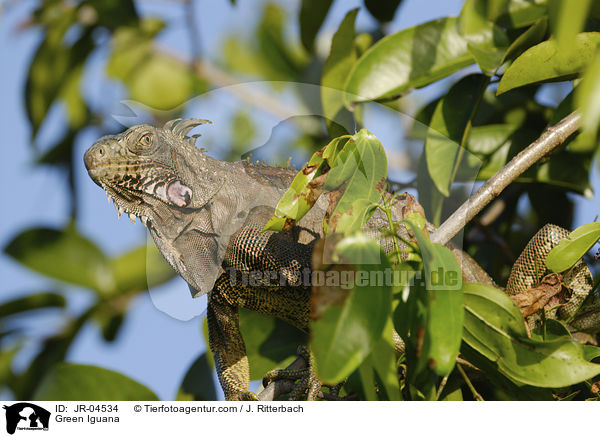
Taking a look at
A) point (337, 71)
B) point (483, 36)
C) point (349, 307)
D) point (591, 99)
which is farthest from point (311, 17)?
point (591, 99)

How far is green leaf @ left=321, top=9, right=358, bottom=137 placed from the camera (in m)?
2.28

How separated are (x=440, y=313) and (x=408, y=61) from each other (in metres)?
1.24

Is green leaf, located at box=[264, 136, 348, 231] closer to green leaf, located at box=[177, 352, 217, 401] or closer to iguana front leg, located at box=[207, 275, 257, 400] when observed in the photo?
iguana front leg, located at box=[207, 275, 257, 400]

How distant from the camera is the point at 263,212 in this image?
2119 mm

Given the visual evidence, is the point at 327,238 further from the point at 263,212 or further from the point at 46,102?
the point at 46,102

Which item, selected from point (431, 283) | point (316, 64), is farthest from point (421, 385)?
point (316, 64)

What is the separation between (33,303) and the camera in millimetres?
2514

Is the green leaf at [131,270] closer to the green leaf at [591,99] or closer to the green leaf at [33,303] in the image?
the green leaf at [33,303]

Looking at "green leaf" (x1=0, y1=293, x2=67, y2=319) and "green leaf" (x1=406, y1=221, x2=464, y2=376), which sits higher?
"green leaf" (x1=406, y1=221, x2=464, y2=376)

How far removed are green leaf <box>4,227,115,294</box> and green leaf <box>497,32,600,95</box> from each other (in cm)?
182

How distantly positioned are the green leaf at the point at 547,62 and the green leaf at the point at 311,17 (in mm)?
1006

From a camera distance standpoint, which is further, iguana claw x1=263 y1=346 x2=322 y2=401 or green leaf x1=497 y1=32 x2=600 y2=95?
iguana claw x1=263 y1=346 x2=322 y2=401

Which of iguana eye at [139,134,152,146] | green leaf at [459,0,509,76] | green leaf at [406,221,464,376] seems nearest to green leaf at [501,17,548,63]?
green leaf at [459,0,509,76]

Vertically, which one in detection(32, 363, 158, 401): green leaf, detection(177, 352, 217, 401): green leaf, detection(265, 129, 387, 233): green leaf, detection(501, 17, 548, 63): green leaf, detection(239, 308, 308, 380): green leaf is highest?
detection(501, 17, 548, 63): green leaf
